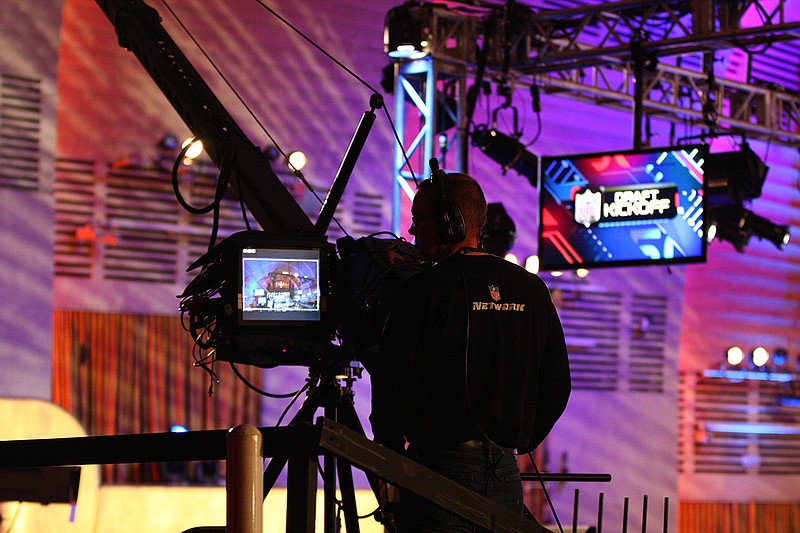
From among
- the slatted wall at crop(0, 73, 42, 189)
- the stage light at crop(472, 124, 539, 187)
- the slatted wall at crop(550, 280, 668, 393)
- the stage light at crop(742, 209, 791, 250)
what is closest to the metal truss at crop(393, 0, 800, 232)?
the stage light at crop(472, 124, 539, 187)

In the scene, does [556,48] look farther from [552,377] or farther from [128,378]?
[552,377]

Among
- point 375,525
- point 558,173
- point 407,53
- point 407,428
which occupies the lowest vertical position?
point 375,525

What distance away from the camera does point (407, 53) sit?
766 centimetres

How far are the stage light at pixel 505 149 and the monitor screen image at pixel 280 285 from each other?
5.07 m

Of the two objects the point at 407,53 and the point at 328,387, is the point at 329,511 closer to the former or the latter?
the point at 328,387

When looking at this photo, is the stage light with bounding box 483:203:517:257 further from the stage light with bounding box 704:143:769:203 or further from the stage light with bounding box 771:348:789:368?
the stage light with bounding box 771:348:789:368

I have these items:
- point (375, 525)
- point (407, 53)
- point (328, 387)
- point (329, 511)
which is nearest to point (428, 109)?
point (407, 53)

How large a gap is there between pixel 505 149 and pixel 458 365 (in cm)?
605

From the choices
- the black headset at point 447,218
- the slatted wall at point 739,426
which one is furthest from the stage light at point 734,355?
the black headset at point 447,218

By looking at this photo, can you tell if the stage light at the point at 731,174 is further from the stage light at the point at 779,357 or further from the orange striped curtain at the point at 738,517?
the orange striped curtain at the point at 738,517

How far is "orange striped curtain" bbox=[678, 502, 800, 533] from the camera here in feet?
37.4

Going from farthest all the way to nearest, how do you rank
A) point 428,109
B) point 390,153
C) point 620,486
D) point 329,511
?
point 620,486 → point 390,153 → point 428,109 → point 329,511

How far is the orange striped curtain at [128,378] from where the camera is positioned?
7.94 m

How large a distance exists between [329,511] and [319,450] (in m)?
0.25
